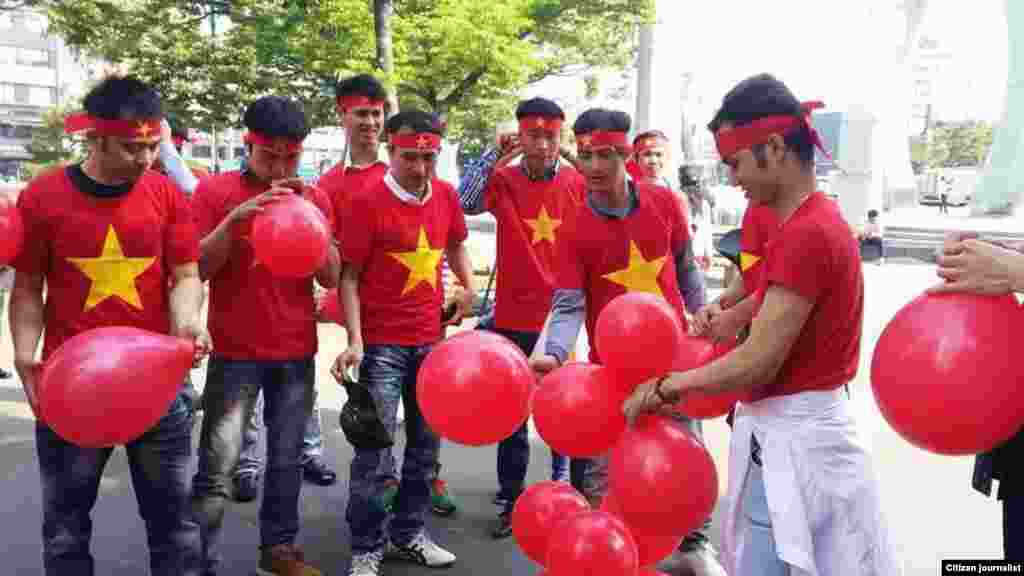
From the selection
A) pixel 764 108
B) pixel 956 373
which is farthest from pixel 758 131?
pixel 956 373

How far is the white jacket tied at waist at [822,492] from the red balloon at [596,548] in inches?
17.7

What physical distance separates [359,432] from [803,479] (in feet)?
6.54

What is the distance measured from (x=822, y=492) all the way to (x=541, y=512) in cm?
97

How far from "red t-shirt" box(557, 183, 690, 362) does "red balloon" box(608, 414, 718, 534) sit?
123cm

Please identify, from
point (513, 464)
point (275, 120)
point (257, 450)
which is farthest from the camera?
point (257, 450)

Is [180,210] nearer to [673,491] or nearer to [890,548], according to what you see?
[673,491]

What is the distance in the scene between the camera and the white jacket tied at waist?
2.45m

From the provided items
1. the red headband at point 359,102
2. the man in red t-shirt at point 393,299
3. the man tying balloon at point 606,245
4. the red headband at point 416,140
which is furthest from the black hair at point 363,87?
the man tying balloon at point 606,245

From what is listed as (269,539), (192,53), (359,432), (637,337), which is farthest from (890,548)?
(192,53)

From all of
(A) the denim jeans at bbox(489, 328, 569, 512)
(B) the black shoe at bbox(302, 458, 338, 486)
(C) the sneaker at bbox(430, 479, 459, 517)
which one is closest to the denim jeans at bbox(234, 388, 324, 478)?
(B) the black shoe at bbox(302, 458, 338, 486)

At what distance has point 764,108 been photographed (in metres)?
2.47

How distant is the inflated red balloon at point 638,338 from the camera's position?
2.71 m

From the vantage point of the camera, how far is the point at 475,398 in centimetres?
291

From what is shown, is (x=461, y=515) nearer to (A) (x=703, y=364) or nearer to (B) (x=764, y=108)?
(A) (x=703, y=364)
